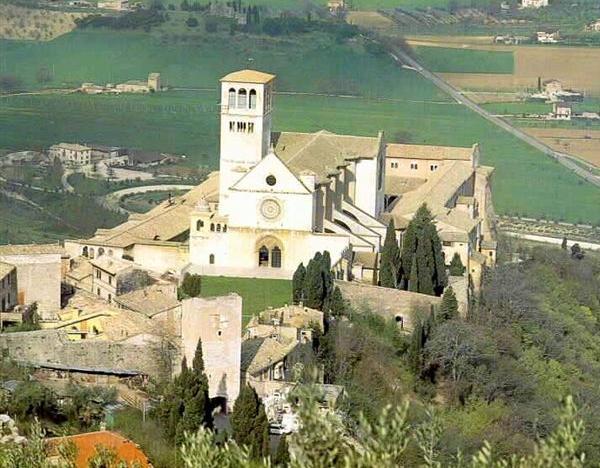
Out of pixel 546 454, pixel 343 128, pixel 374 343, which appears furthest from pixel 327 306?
pixel 343 128

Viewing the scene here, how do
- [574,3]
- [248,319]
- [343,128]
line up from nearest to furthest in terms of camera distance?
[248,319] < [343,128] < [574,3]

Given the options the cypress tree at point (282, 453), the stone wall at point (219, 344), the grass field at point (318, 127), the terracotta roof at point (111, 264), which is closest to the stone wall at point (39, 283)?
the terracotta roof at point (111, 264)

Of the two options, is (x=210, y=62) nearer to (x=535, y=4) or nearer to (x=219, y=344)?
(x=535, y=4)

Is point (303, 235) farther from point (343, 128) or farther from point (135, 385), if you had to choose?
point (343, 128)

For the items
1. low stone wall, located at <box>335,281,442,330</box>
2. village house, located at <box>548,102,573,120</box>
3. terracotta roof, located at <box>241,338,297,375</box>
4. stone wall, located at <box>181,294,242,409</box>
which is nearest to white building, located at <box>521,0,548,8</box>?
village house, located at <box>548,102,573,120</box>

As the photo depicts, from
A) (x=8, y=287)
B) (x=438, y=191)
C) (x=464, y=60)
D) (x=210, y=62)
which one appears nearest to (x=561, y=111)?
(x=464, y=60)

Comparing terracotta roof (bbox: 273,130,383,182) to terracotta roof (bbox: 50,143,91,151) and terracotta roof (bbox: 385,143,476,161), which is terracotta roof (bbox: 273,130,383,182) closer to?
terracotta roof (bbox: 385,143,476,161)
